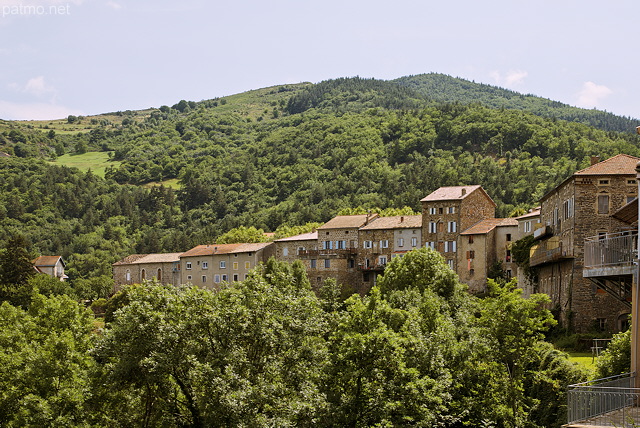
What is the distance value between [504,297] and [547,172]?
138 m

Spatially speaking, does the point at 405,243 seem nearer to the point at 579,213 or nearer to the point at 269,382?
the point at 579,213

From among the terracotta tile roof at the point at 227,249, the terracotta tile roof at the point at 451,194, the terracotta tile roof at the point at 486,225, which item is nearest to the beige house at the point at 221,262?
the terracotta tile roof at the point at 227,249

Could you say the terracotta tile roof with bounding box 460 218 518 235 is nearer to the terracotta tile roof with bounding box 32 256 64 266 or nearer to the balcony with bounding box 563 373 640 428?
the balcony with bounding box 563 373 640 428

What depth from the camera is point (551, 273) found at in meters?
73.1

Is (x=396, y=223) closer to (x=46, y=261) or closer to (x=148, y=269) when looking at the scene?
(x=148, y=269)

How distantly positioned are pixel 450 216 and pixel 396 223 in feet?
32.4

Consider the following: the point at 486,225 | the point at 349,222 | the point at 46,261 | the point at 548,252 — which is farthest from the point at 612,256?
the point at 46,261

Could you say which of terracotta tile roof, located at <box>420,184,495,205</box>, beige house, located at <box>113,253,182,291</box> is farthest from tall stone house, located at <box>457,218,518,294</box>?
beige house, located at <box>113,253,182,291</box>

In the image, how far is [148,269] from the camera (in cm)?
14025

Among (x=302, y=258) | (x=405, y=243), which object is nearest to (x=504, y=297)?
(x=405, y=243)

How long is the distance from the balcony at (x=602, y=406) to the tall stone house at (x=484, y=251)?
74452mm

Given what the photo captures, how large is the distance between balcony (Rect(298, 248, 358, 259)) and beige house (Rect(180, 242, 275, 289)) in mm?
8770

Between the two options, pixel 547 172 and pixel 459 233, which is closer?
pixel 459 233

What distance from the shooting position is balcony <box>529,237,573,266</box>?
6781 centimetres
